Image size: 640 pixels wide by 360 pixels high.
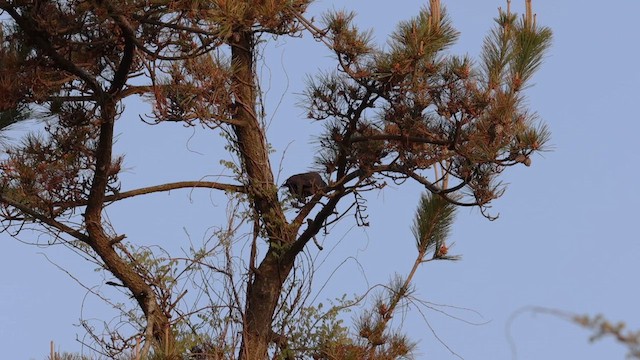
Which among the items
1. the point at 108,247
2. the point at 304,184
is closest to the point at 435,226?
the point at 304,184

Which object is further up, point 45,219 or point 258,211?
point 258,211

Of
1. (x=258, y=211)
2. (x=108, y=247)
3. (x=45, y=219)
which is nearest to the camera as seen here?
(x=45, y=219)

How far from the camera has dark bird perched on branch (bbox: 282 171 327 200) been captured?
147 inches

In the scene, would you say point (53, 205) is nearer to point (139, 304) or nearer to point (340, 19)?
point (139, 304)

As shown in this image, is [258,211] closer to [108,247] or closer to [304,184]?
[304,184]

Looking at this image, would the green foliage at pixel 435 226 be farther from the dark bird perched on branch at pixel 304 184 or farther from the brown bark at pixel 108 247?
the brown bark at pixel 108 247

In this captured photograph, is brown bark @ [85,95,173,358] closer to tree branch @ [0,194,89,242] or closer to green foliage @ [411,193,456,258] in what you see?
tree branch @ [0,194,89,242]

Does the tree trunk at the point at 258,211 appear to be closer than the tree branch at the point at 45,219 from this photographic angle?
No

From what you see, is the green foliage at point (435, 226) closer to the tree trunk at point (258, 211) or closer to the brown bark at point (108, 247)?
the tree trunk at point (258, 211)

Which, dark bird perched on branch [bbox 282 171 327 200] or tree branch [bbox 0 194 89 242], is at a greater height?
dark bird perched on branch [bbox 282 171 327 200]

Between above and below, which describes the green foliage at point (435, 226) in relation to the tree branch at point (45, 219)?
above

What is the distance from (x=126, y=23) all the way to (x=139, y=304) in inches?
50.3

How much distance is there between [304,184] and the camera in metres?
3.81

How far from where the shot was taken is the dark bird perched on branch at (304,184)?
3734mm
